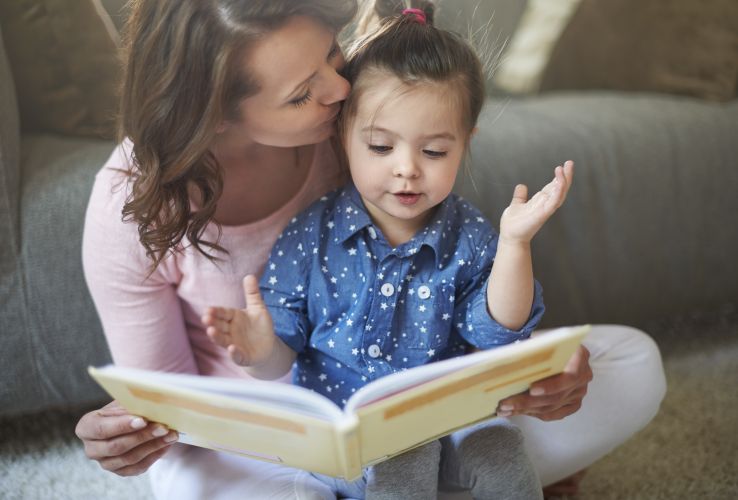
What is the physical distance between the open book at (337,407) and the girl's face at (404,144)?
9.7 inches

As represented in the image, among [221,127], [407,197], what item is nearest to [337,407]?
[407,197]

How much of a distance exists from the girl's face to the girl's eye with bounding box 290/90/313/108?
0.21 feet

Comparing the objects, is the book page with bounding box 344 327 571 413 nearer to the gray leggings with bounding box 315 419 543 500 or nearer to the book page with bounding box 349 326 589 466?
the book page with bounding box 349 326 589 466

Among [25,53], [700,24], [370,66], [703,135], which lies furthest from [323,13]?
[700,24]

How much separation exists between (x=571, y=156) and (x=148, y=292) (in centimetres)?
88

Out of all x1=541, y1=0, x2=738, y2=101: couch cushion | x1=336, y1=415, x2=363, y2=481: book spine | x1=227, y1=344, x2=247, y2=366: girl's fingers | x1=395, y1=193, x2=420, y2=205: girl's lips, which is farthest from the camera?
x1=541, y1=0, x2=738, y2=101: couch cushion

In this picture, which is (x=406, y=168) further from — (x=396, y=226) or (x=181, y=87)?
(x=181, y=87)

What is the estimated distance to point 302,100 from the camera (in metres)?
0.94

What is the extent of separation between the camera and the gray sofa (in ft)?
4.24

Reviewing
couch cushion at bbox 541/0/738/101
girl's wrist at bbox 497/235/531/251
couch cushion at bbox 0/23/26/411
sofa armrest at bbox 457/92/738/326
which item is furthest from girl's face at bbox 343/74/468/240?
couch cushion at bbox 541/0/738/101

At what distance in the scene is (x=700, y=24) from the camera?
1804 mm

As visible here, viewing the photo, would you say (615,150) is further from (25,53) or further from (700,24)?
(25,53)

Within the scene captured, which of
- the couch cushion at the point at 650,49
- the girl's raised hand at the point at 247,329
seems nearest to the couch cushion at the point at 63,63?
the girl's raised hand at the point at 247,329

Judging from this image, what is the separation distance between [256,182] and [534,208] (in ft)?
1.38
